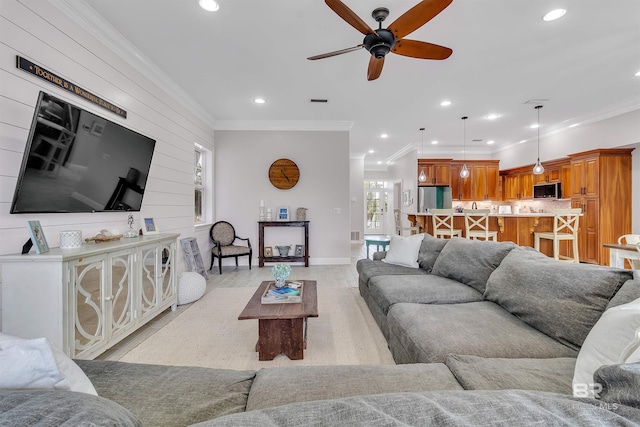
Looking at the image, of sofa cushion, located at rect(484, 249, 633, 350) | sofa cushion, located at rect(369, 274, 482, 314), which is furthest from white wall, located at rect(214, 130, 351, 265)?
sofa cushion, located at rect(484, 249, 633, 350)

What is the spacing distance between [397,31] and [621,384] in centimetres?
230

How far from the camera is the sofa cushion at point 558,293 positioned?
55.8 inches

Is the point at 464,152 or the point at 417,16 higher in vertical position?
the point at 464,152

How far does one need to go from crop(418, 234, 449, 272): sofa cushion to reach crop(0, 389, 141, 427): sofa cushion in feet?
9.91

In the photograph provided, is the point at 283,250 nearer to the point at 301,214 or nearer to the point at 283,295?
the point at 301,214

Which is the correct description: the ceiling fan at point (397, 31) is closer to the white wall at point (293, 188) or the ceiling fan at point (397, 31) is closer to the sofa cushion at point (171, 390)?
the sofa cushion at point (171, 390)

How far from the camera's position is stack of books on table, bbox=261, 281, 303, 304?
7.57 feet

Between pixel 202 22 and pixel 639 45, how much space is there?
4.34m

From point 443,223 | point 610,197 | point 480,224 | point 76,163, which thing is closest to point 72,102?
point 76,163

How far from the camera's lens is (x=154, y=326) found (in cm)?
280

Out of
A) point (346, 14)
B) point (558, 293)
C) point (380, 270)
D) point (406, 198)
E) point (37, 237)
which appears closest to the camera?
point (558, 293)

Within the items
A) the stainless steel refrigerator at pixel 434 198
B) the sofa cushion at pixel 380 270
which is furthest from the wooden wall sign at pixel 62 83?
the stainless steel refrigerator at pixel 434 198

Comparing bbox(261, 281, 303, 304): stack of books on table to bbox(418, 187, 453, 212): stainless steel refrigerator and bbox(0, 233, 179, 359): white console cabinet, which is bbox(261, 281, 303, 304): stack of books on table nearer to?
bbox(0, 233, 179, 359): white console cabinet

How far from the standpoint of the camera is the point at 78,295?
1.87m
